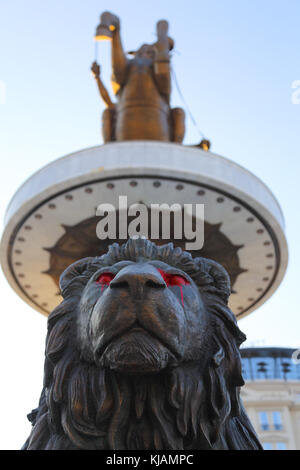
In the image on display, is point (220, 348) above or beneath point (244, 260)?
beneath

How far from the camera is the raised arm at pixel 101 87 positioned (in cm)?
1532

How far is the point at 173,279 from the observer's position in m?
2.26

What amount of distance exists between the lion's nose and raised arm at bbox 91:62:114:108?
14.0m

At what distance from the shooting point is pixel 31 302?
624 inches

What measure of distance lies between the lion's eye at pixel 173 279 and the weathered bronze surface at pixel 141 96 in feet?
42.3

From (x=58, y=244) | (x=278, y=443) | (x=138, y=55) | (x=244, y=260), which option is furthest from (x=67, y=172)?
(x=278, y=443)

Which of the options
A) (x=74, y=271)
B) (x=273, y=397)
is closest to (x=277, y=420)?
(x=273, y=397)

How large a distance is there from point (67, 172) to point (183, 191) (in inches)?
91.2

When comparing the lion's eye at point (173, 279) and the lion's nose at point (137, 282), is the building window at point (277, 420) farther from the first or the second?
the lion's nose at point (137, 282)

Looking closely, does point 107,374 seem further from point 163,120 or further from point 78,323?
point 163,120

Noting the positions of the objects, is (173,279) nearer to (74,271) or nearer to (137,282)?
(137,282)

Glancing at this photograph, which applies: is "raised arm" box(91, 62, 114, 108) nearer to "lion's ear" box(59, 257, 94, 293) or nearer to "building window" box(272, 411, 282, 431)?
"lion's ear" box(59, 257, 94, 293)

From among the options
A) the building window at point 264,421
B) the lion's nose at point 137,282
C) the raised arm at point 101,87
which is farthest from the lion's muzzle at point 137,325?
the building window at point 264,421

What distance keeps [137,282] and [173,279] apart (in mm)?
301
